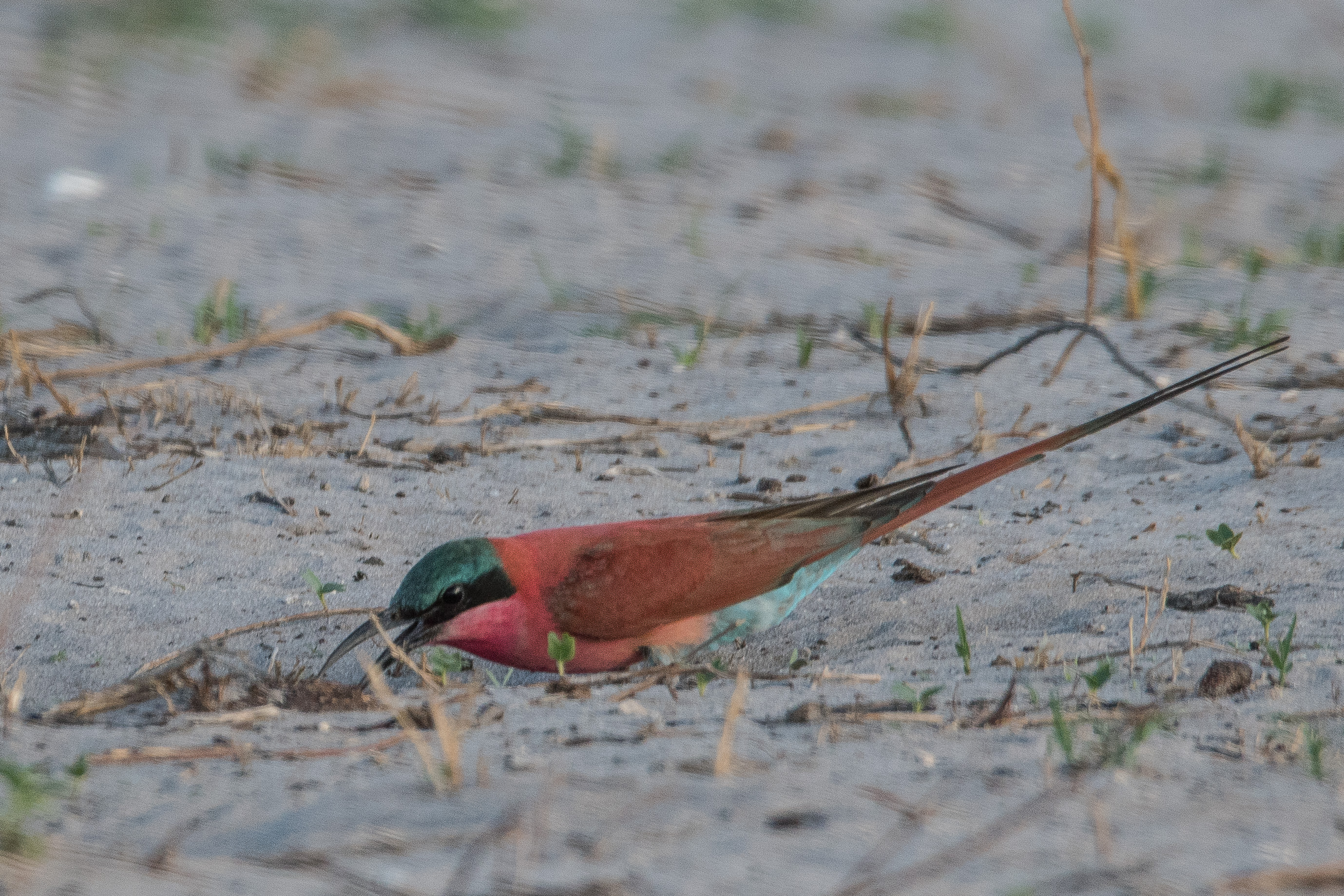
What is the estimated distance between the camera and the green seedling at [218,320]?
14.5 feet

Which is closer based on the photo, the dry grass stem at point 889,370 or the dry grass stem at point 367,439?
the dry grass stem at point 367,439

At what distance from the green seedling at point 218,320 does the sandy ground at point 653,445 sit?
0.49 feet

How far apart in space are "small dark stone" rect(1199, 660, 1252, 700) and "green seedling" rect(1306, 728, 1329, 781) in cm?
26

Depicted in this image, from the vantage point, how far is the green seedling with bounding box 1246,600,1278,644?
2.30 meters

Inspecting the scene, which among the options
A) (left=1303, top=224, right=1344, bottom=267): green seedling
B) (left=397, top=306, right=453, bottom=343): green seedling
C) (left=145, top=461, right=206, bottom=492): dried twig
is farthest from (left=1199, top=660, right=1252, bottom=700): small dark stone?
(left=1303, top=224, right=1344, bottom=267): green seedling

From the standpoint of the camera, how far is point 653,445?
3689 millimetres

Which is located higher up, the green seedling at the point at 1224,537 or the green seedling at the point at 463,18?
the green seedling at the point at 463,18

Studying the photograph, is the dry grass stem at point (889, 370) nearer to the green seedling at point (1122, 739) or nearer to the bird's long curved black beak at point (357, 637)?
the bird's long curved black beak at point (357, 637)

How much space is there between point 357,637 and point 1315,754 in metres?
1.56

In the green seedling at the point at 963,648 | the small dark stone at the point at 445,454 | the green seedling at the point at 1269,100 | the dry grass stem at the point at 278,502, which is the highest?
the green seedling at the point at 1269,100

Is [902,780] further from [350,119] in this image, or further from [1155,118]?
[1155,118]

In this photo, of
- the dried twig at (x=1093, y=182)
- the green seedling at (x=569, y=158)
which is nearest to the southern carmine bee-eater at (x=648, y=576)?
the dried twig at (x=1093, y=182)

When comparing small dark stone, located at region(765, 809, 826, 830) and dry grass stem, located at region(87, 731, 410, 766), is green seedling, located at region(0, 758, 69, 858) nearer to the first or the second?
dry grass stem, located at region(87, 731, 410, 766)

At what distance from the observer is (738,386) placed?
4.17 m
